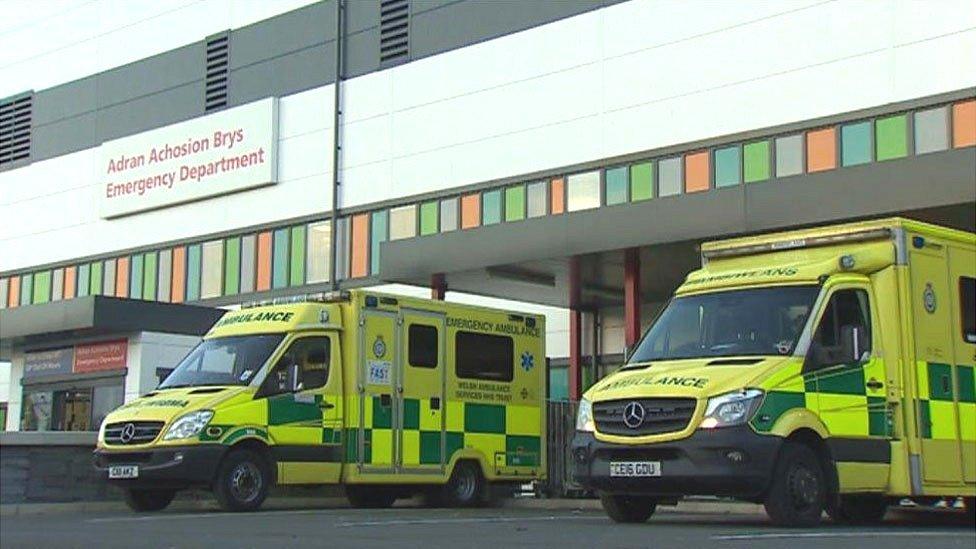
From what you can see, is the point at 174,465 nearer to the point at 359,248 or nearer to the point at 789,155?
the point at 789,155

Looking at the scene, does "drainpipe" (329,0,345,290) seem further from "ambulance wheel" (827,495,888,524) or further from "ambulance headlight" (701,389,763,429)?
"ambulance headlight" (701,389,763,429)

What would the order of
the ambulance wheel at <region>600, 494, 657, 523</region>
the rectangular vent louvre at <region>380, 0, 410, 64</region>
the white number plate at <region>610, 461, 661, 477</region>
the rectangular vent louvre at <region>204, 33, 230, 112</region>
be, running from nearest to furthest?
the white number plate at <region>610, 461, 661, 477</region>, the ambulance wheel at <region>600, 494, 657, 523</region>, the rectangular vent louvre at <region>380, 0, 410, 64</region>, the rectangular vent louvre at <region>204, 33, 230, 112</region>

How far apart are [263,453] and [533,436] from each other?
4827mm

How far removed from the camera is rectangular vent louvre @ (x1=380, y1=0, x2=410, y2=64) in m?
32.8

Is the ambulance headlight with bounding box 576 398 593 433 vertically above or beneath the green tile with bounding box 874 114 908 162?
beneath

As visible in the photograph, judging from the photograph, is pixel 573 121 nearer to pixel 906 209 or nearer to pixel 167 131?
pixel 906 209

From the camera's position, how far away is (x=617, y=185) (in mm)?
28125

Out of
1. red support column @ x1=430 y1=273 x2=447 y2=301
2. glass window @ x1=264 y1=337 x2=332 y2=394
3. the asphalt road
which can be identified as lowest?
the asphalt road

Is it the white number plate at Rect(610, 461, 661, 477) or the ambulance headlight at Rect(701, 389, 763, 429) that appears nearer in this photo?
the ambulance headlight at Rect(701, 389, 763, 429)

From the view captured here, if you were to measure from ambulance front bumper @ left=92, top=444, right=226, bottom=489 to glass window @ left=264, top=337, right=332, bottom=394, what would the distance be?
1169 millimetres

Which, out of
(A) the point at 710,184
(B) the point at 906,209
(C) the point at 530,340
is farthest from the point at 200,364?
(A) the point at 710,184

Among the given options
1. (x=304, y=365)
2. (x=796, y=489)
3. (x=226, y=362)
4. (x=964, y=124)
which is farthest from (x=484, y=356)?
(x=964, y=124)

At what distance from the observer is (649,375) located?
491 inches

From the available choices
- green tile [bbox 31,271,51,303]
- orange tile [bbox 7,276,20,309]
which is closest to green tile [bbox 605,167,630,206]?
green tile [bbox 31,271,51,303]
